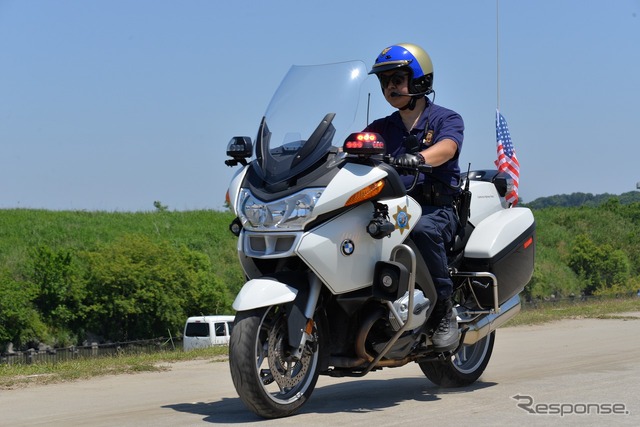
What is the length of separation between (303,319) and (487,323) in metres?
2.02

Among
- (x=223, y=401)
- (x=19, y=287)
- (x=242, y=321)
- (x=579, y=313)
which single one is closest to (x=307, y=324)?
(x=242, y=321)

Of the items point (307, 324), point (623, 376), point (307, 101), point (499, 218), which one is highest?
point (307, 101)

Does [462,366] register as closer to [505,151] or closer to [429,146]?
[429,146]

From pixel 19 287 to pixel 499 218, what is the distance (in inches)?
1029

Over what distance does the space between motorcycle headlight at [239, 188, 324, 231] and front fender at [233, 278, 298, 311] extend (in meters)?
0.34

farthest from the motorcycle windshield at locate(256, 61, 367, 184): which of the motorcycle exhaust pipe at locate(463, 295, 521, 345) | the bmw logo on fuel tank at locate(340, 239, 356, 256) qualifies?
the motorcycle exhaust pipe at locate(463, 295, 521, 345)

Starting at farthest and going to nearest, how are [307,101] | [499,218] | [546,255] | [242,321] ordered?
[546,255] < [499,218] < [307,101] < [242,321]

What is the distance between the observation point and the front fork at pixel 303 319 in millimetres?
5711

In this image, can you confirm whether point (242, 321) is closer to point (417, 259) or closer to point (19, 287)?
point (417, 259)

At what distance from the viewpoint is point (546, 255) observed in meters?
48.6

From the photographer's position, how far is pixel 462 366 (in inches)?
295

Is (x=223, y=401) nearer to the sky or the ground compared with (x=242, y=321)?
nearer to the ground

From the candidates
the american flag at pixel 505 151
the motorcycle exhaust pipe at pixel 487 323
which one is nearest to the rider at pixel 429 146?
the motorcycle exhaust pipe at pixel 487 323

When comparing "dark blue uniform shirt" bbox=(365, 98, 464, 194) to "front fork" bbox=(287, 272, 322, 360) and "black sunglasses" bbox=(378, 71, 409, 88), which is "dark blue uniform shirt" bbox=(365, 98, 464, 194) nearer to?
"black sunglasses" bbox=(378, 71, 409, 88)
